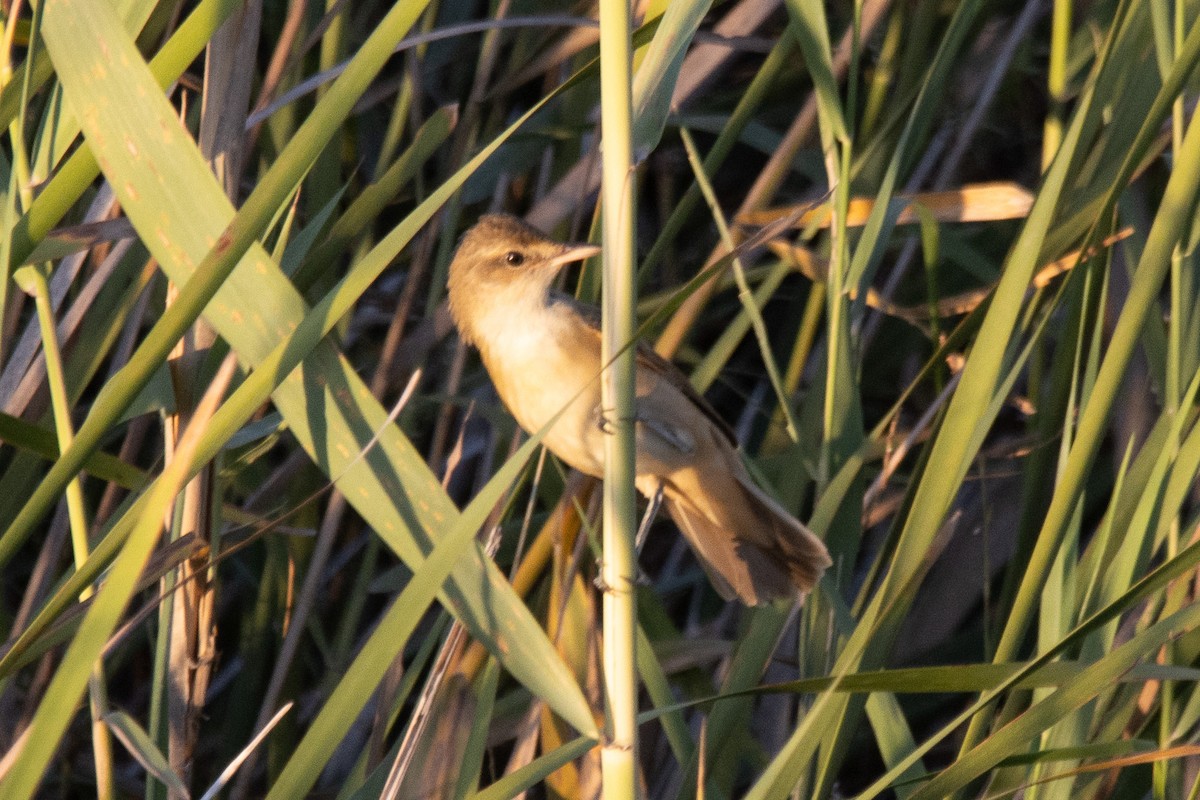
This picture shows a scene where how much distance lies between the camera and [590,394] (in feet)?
7.61

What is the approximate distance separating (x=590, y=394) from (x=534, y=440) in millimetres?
1129

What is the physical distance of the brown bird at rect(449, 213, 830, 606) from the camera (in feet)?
7.94

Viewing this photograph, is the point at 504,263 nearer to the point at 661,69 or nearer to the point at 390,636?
the point at 661,69

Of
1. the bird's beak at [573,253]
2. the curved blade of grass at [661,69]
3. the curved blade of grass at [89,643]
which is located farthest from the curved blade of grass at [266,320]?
the bird's beak at [573,253]

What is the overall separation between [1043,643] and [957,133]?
1.74 meters

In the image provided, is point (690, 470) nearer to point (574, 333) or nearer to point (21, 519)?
point (574, 333)

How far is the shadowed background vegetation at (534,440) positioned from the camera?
133cm

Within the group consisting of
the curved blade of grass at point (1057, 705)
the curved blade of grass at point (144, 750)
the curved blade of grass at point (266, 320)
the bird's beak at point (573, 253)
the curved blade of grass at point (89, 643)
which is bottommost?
the curved blade of grass at point (1057, 705)

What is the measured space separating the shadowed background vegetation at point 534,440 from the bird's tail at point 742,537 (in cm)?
9

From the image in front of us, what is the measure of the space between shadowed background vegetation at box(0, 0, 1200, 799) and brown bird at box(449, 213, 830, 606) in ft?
0.33

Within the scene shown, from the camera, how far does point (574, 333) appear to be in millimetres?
2506

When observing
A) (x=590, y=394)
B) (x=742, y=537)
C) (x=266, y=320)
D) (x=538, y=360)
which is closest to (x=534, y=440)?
(x=266, y=320)

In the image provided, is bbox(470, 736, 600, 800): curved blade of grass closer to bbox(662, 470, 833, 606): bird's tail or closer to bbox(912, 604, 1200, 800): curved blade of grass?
bbox(912, 604, 1200, 800): curved blade of grass

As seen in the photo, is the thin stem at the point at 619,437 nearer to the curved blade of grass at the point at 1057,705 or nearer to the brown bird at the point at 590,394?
the curved blade of grass at the point at 1057,705
